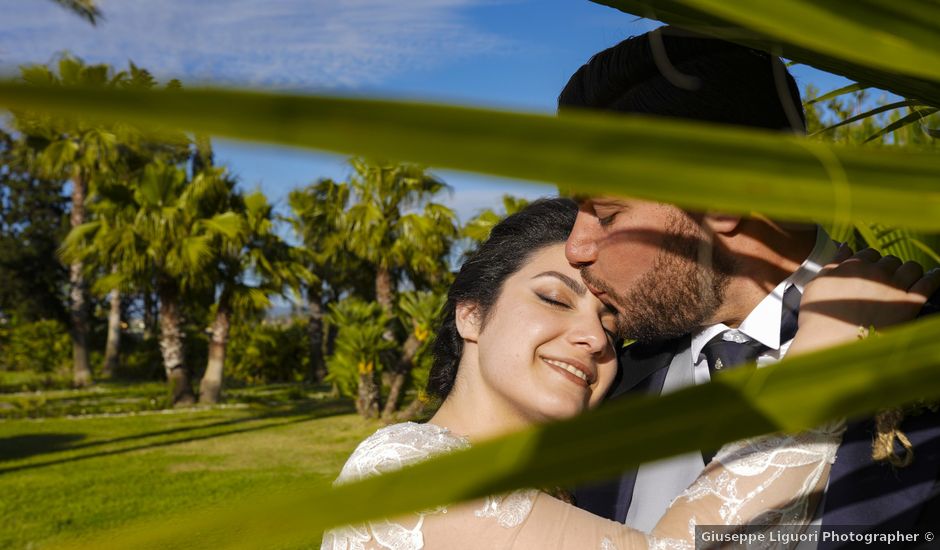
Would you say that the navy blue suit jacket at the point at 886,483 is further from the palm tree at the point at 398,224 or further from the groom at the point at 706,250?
the palm tree at the point at 398,224

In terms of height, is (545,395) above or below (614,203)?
below

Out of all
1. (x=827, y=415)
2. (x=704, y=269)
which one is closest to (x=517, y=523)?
(x=704, y=269)

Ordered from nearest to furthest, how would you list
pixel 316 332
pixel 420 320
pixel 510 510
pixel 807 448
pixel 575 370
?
1. pixel 807 448
2. pixel 510 510
3. pixel 575 370
4. pixel 420 320
5. pixel 316 332

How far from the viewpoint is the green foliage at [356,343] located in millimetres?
15375

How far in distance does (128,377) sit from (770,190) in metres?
30.9

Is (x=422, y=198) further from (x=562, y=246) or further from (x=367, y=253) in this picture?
(x=562, y=246)

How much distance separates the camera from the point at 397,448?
1.79 m

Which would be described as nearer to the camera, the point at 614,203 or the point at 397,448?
the point at 614,203

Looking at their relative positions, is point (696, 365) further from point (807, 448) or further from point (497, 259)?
point (497, 259)

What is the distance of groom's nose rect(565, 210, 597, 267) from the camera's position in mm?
1592

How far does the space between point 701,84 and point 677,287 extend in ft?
1.20

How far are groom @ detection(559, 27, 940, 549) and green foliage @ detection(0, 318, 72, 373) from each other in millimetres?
30782

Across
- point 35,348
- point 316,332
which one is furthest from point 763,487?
point 35,348

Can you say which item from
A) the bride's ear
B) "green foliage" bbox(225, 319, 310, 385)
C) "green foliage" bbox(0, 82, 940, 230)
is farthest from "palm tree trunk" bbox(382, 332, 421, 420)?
"green foliage" bbox(0, 82, 940, 230)
